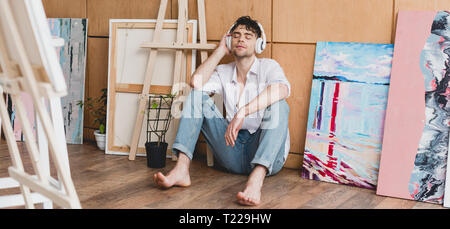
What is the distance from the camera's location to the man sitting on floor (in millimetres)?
2773

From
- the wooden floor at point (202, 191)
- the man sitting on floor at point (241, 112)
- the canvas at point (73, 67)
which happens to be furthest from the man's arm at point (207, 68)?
the canvas at point (73, 67)

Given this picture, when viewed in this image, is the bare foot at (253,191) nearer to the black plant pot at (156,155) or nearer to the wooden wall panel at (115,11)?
the black plant pot at (156,155)

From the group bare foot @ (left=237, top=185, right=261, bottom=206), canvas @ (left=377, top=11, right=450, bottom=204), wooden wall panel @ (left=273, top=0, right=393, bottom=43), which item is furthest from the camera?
wooden wall panel @ (left=273, top=0, right=393, bottom=43)

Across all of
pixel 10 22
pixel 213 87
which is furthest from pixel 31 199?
pixel 213 87

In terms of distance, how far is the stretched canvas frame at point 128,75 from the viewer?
3.57m

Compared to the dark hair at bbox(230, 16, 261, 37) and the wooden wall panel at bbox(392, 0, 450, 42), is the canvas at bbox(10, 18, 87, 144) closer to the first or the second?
the dark hair at bbox(230, 16, 261, 37)

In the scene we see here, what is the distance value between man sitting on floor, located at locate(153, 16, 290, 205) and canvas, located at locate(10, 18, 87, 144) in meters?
1.34

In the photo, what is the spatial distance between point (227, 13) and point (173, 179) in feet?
4.24

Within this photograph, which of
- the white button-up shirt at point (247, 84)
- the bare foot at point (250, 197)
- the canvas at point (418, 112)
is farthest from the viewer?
the white button-up shirt at point (247, 84)

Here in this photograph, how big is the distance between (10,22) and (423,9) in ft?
7.19

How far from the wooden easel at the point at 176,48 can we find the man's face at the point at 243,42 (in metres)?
0.32

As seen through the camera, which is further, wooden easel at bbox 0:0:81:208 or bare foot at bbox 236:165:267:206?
bare foot at bbox 236:165:267:206

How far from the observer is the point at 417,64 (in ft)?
8.93

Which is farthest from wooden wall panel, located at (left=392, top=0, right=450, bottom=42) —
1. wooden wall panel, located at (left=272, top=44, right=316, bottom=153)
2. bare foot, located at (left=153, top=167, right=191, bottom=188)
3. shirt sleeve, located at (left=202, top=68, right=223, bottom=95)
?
bare foot, located at (left=153, top=167, right=191, bottom=188)
